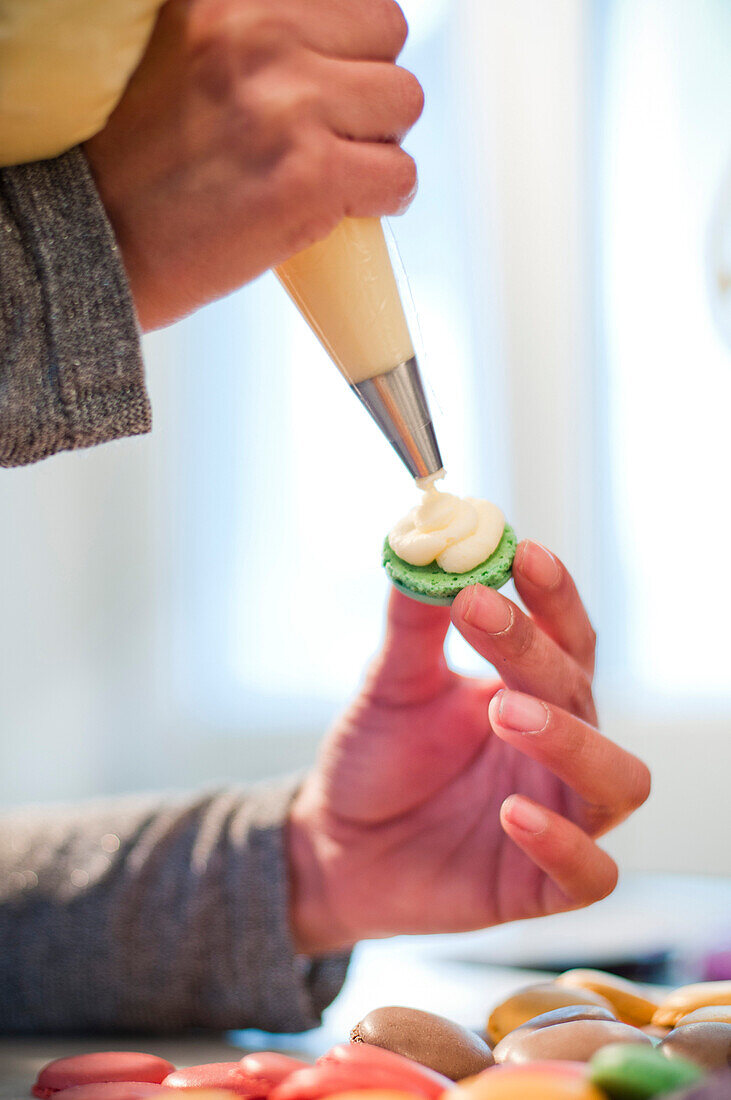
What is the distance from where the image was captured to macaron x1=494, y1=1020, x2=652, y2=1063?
0.40 meters

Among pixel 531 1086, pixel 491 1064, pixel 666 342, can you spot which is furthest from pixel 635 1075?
pixel 666 342

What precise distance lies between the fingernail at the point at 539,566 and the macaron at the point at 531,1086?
0.74ft

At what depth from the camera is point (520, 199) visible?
4.66 feet

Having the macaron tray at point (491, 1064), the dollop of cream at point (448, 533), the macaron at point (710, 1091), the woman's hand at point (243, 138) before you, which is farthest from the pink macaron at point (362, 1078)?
the woman's hand at point (243, 138)

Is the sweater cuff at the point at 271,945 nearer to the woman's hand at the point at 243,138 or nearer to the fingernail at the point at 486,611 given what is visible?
the fingernail at the point at 486,611

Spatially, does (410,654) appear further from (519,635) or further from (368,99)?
(368,99)

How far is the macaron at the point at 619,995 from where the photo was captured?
0.53 meters

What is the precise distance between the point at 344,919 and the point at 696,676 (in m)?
0.83

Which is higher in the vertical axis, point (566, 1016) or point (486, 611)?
Result: point (486, 611)

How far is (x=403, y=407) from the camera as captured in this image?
1.53 feet

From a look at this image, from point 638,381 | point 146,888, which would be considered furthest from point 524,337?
point 146,888

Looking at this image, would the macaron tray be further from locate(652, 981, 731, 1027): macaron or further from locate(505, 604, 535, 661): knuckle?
locate(505, 604, 535, 661): knuckle

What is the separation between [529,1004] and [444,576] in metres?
0.23

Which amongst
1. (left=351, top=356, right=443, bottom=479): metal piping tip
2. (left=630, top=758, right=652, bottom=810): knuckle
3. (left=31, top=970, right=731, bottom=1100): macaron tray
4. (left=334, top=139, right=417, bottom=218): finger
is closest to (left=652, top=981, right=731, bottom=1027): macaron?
(left=31, top=970, right=731, bottom=1100): macaron tray
